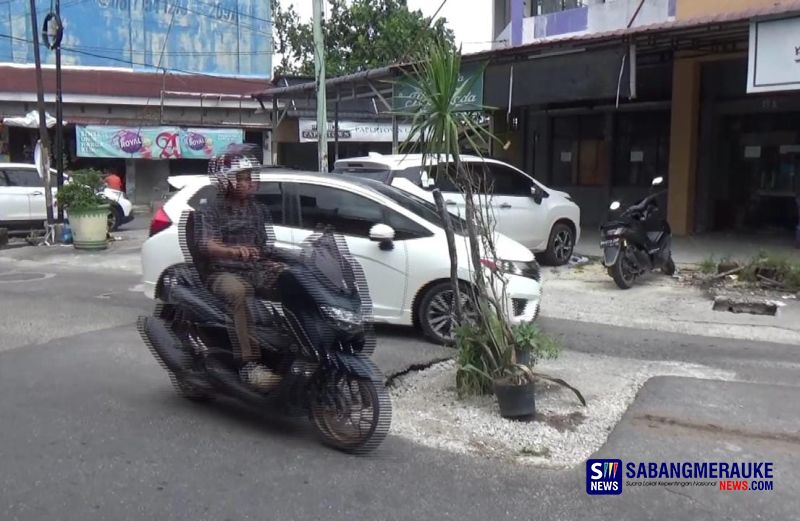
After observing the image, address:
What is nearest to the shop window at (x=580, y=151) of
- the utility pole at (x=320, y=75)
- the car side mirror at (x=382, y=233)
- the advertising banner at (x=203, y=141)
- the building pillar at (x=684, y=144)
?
the building pillar at (x=684, y=144)

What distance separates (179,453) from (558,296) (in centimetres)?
648

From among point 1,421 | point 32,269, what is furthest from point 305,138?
point 1,421

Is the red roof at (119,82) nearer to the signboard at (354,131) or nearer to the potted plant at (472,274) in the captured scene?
the signboard at (354,131)

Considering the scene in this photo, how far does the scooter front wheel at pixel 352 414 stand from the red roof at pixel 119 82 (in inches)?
965

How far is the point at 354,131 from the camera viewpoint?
96.4 feet

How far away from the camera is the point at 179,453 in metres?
4.71

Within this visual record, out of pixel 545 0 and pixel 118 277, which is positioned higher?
pixel 545 0

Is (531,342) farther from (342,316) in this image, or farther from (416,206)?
(416,206)

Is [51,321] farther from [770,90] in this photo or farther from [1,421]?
[770,90]

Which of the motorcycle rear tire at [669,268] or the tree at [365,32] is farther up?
the tree at [365,32]

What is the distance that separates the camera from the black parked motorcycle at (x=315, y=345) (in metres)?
4.66

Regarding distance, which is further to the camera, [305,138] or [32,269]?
[305,138]

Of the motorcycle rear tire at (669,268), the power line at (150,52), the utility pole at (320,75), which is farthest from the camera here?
the power line at (150,52)

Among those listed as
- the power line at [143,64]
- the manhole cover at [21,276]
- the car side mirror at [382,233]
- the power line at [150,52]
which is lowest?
the manhole cover at [21,276]
